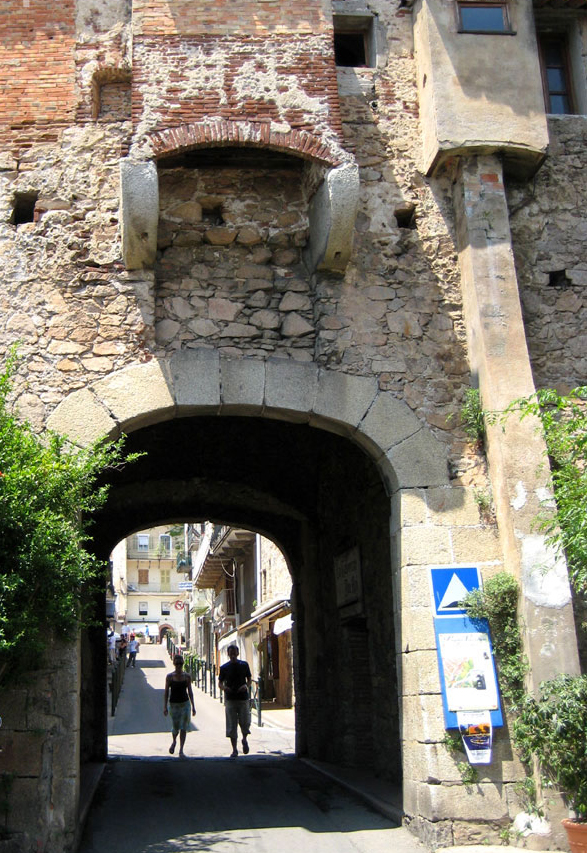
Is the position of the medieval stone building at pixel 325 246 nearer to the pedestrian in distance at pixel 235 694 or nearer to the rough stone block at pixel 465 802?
the rough stone block at pixel 465 802

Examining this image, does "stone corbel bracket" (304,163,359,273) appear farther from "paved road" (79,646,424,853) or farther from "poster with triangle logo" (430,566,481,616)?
"paved road" (79,646,424,853)

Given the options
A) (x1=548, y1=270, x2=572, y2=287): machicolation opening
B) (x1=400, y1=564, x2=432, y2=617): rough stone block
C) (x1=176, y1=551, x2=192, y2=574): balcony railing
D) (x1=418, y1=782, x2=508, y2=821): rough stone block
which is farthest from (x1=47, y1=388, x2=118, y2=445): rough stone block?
(x1=176, y1=551, x2=192, y2=574): balcony railing

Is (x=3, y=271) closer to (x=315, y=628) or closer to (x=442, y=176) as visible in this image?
(x=442, y=176)

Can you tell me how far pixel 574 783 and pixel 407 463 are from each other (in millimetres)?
2754

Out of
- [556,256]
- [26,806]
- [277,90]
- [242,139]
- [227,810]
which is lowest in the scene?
[227,810]

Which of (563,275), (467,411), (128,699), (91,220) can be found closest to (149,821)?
(467,411)

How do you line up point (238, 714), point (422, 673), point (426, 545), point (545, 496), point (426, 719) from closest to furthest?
point (426, 719) < point (422, 673) < point (545, 496) < point (426, 545) < point (238, 714)

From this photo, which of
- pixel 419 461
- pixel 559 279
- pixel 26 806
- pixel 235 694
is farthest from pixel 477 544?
pixel 235 694

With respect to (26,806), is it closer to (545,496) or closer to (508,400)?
(545,496)

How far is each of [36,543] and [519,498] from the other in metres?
3.68

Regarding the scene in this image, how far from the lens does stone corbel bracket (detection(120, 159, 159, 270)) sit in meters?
7.43

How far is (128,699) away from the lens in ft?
80.0

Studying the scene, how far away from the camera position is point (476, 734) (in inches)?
264

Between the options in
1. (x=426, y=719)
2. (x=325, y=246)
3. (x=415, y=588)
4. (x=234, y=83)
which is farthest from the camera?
(x=234, y=83)
